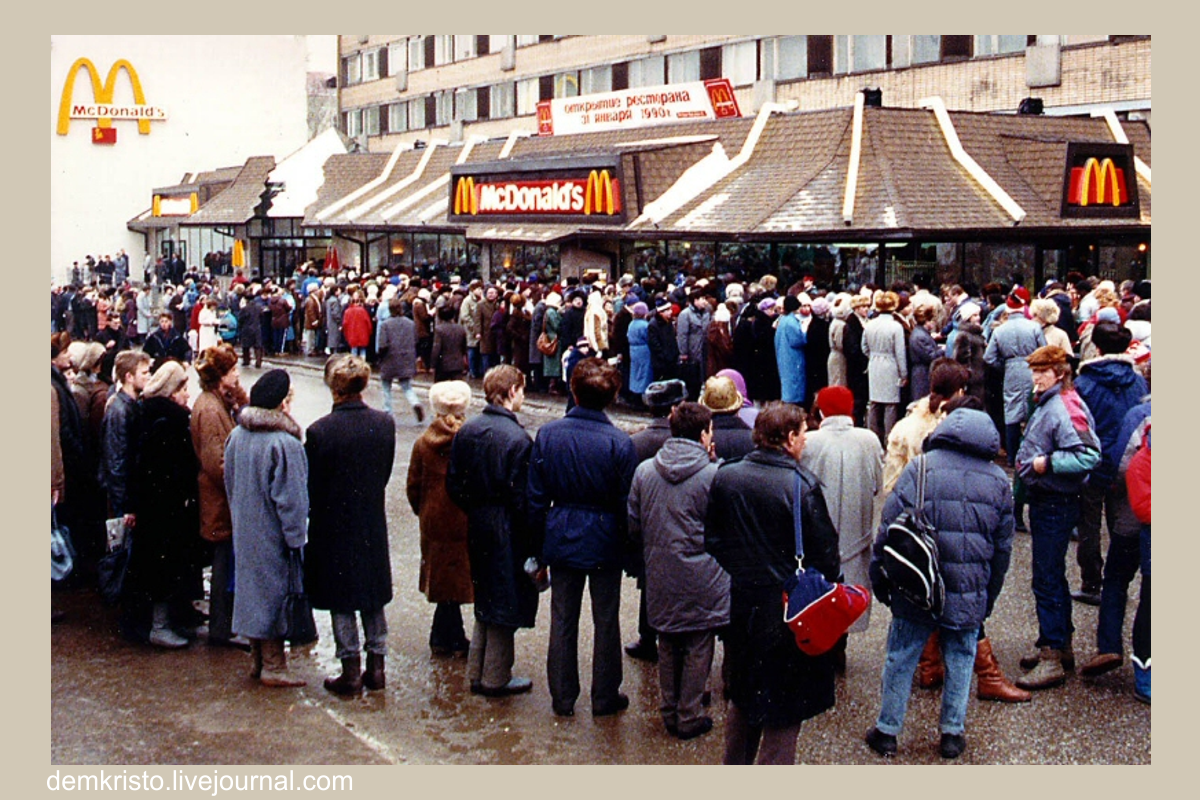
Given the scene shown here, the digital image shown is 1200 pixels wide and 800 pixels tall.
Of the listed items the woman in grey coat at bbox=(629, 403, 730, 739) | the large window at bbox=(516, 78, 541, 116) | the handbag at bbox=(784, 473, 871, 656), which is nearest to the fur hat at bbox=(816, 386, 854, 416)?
the woman in grey coat at bbox=(629, 403, 730, 739)

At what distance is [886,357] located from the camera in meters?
14.5

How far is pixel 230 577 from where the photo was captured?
8078mm

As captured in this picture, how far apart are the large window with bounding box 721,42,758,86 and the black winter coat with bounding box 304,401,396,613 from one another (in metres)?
32.5

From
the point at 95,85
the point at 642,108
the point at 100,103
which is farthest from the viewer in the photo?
the point at 100,103

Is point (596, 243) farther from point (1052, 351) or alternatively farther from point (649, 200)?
point (1052, 351)

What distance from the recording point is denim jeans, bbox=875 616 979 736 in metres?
6.67

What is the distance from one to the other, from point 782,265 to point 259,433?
15624 millimetres

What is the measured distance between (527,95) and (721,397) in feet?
144

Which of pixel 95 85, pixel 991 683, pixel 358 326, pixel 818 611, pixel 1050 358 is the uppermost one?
pixel 95 85

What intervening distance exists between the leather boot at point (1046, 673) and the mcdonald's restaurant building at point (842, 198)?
38.4ft

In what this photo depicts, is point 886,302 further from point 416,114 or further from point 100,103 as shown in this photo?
point 416,114

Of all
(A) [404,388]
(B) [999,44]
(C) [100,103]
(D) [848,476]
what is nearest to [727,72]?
(B) [999,44]

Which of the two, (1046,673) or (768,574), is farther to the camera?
(1046,673)

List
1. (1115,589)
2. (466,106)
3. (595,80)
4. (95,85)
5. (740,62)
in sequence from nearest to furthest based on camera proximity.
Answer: (1115,589)
(740,62)
(595,80)
(95,85)
(466,106)
